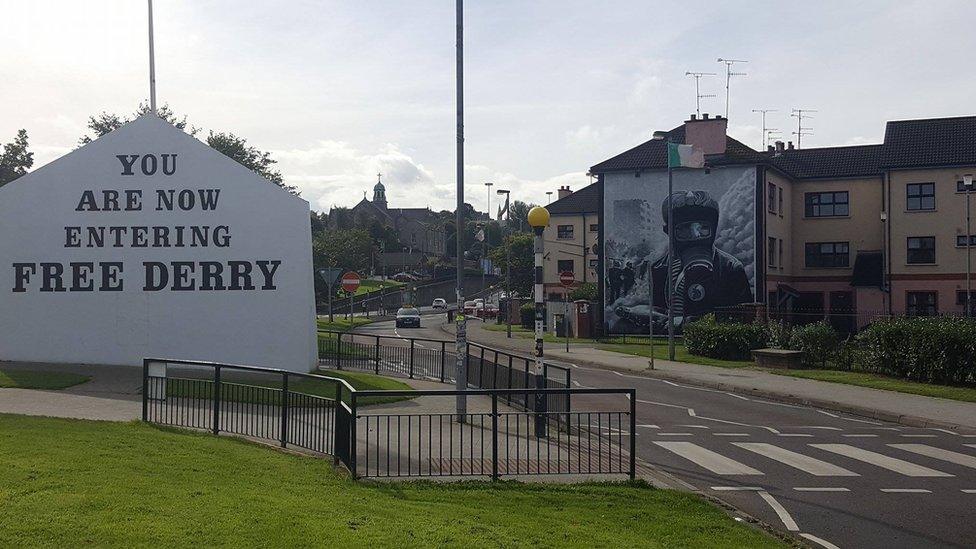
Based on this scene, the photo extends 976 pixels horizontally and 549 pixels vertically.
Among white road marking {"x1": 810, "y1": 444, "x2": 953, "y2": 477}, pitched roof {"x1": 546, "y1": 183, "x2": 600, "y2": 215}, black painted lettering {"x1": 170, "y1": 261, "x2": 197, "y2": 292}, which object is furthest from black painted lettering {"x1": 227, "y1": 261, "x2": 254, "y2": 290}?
pitched roof {"x1": 546, "y1": 183, "x2": 600, "y2": 215}

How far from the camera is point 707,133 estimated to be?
4750cm

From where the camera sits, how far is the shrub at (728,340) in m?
32.8

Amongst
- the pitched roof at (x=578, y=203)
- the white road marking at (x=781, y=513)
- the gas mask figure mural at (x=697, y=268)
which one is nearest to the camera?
the white road marking at (x=781, y=513)

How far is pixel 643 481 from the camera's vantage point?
1031 centimetres

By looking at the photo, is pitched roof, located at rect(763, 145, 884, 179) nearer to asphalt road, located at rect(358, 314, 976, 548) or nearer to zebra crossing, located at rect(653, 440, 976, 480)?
asphalt road, located at rect(358, 314, 976, 548)

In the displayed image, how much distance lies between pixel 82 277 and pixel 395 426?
52.7 ft

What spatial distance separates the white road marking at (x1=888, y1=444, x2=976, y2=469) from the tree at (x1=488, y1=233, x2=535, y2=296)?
61.4 metres

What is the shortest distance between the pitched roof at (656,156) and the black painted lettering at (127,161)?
95.3ft

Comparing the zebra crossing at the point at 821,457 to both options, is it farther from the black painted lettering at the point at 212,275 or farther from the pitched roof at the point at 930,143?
the pitched roof at the point at 930,143

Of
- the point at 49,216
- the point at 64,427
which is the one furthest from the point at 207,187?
the point at 64,427

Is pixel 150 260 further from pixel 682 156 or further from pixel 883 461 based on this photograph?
pixel 682 156

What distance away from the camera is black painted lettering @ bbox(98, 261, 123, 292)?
2397 centimetres

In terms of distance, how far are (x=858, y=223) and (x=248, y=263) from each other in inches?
1560

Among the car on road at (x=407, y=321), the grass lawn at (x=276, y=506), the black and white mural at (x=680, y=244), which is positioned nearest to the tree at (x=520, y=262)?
the car on road at (x=407, y=321)
